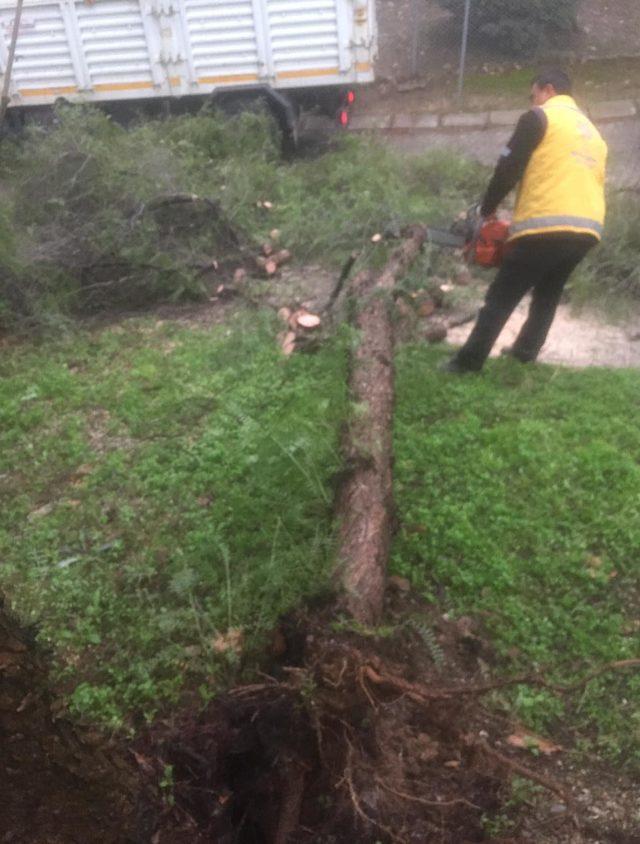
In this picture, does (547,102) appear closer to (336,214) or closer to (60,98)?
(336,214)

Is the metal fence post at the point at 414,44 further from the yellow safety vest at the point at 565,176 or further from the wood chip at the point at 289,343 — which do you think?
the yellow safety vest at the point at 565,176

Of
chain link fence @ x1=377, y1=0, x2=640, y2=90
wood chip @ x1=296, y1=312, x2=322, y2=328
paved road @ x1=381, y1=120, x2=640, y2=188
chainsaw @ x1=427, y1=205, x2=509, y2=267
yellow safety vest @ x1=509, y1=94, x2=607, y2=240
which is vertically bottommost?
paved road @ x1=381, y1=120, x2=640, y2=188

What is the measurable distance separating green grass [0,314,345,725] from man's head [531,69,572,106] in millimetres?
1931

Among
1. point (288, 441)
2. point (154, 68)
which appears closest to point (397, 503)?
point (288, 441)

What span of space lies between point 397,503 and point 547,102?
250 centimetres

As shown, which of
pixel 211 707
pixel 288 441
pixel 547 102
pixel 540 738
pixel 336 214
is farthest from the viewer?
pixel 336 214

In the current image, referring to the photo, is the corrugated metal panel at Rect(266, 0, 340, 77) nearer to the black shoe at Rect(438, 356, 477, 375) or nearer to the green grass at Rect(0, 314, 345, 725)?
the green grass at Rect(0, 314, 345, 725)

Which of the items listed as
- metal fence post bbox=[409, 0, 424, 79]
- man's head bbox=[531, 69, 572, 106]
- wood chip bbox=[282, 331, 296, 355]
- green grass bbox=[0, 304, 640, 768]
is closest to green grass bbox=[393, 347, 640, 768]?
green grass bbox=[0, 304, 640, 768]

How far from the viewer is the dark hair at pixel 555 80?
14.9ft

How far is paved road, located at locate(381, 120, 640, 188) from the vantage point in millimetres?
8812

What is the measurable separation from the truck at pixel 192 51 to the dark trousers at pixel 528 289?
456 centimetres

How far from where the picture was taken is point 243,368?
5.28m

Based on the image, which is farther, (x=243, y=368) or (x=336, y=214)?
(x=336, y=214)

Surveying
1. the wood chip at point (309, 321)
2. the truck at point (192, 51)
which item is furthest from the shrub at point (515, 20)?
the wood chip at point (309, 321)
